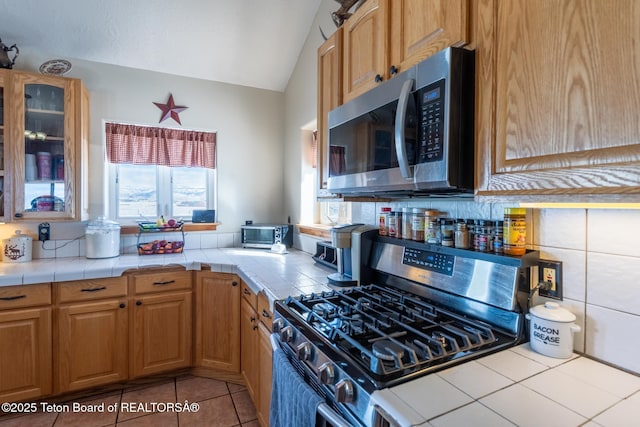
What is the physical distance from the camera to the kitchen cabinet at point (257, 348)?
1571 millimetres

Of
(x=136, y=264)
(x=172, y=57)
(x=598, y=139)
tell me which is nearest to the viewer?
(x=598, y=139)

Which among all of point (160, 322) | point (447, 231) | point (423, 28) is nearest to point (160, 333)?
point (160, 322)

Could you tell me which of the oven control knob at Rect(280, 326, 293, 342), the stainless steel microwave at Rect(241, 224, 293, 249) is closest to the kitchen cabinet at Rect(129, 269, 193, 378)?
the stainless steel microwave at Rect(241, 224, 293, 249)

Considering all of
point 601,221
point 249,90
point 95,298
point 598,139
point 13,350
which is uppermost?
point 249,90

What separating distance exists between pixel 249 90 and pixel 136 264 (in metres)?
1.88

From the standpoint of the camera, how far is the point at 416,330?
965mm

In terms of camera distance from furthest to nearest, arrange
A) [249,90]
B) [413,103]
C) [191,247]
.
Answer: [249,90], [191,247], [413,103]

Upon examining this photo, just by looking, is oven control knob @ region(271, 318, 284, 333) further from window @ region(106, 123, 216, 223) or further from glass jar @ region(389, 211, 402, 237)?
window @ region(106, 123, 216, 223)

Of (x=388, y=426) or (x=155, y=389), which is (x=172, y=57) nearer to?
(x=155, y=389)

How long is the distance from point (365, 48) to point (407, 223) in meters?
0.78

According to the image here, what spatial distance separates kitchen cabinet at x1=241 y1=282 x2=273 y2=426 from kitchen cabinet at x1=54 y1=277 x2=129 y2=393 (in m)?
0.82

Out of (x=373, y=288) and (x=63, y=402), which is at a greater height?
(x=373, y=288)

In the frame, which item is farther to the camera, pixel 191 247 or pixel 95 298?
pixel 191 247

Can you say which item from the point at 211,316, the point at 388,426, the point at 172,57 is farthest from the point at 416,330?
the point at 172,57
